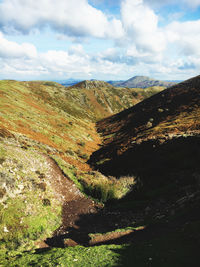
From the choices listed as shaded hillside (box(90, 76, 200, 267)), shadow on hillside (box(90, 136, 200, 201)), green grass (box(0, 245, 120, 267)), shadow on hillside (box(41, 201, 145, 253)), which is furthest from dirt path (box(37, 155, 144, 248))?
shadow on hillside (box(90, 136, 200, 201))

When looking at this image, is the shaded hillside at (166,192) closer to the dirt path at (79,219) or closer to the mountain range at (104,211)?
the mountain range at (104,211)

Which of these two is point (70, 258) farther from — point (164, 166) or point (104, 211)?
point (164, 166)

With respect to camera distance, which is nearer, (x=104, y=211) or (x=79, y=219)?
(x=79, y=219)

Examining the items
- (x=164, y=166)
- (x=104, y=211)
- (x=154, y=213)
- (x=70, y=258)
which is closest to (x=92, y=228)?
(x=104, y=211)

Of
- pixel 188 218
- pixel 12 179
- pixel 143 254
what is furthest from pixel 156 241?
pixel 12 179

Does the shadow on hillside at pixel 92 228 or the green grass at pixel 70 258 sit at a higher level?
the green grass at pixel 70 258

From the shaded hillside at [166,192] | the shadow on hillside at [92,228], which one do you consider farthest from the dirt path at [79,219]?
the shaded hillside at [166,192]

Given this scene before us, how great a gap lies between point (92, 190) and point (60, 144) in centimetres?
2542

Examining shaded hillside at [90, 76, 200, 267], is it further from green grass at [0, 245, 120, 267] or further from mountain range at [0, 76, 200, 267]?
green grass at [0, 245, 120, 267]

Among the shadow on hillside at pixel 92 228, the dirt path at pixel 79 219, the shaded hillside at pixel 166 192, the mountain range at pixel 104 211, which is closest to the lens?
the shaded hillside at pixel 166 192

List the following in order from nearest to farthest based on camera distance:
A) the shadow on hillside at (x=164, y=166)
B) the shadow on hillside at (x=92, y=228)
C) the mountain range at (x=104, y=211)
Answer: the mountain range at (x=104, y=211)
the shadow on hillside at (x=92, y=228)
the shadow on hillside at (x=164, y=166)

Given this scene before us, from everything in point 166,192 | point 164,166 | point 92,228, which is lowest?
point 92,228

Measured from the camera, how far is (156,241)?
10602 mm

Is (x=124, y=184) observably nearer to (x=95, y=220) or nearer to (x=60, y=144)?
(x=95, y=220)
